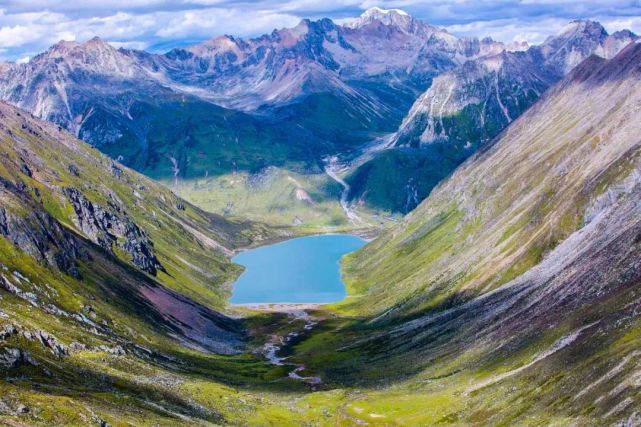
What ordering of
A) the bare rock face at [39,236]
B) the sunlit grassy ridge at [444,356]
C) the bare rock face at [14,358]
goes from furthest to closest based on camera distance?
1. the bare rock face at [39,236]
2. the bare rock face at [14,358]
3. the sunlit grassy ridge at [444,356]

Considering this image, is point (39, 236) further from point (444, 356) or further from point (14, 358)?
point (444, 356)

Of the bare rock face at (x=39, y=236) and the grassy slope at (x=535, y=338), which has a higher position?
the bare rock face at (x=39, y=236)

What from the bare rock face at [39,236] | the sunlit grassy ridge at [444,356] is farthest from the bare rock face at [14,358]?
the bare rock face at [39,236]

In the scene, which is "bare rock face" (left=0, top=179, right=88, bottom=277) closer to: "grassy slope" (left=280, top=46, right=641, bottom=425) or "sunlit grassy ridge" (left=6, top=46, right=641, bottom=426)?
"sunlit grassy ridge" (left=6, top=46, right=641, bottom=426)

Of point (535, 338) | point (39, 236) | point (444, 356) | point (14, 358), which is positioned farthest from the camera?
point (39, 236)

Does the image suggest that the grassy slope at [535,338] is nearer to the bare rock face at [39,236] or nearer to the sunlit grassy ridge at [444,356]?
the sunlit grassy ridge at [444,356]

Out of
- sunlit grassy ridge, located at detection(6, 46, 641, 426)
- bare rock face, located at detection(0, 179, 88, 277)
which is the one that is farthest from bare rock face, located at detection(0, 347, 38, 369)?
bare rock face, located at detection(0, 179, 88, 277)

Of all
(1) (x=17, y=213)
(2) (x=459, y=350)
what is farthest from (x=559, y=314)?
(1) (x=17, y=213)

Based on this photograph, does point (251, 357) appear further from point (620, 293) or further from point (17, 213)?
point (620, 293)

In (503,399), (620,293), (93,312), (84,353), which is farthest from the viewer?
(93,312)

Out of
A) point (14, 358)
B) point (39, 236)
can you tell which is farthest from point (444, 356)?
point (39, 236)

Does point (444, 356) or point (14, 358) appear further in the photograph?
point (444, 356)
